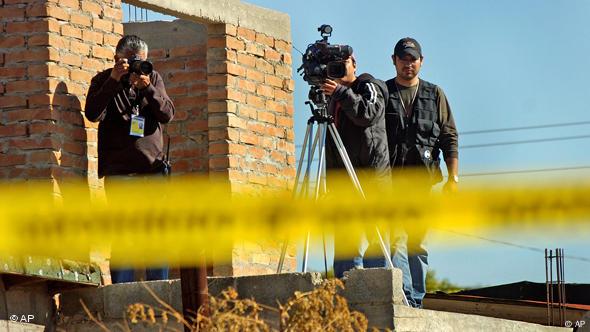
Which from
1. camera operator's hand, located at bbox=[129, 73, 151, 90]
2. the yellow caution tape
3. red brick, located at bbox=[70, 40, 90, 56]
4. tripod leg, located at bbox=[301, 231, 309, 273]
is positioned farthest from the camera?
red brick, located at bbox=[70, 40, 90, 56]

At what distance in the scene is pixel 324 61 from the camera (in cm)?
1016

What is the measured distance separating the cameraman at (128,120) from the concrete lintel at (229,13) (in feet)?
3.48

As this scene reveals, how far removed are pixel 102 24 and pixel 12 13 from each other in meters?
0.61

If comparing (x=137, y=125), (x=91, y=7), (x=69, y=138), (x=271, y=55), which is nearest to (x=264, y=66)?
(x=271, y=55)

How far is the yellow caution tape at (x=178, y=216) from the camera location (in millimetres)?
9820

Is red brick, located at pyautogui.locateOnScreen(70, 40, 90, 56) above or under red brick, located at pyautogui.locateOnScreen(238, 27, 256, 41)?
under

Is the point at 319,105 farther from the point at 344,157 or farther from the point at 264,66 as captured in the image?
the point at 264,66

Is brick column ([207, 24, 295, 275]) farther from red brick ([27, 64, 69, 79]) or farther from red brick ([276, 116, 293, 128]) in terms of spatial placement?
red brick ([27, 64, 69, 79])

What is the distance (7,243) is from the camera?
9609mm

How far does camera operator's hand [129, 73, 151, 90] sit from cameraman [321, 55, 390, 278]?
1.05 metres

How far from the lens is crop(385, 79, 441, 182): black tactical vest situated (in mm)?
Answer: 10562

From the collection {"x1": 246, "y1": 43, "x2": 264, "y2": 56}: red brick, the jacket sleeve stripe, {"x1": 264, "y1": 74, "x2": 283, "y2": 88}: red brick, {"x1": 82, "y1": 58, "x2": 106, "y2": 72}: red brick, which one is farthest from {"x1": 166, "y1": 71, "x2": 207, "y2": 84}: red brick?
the jacket sleeve stripe

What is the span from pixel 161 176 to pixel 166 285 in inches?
33.6

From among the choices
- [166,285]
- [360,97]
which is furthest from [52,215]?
[360,97]
